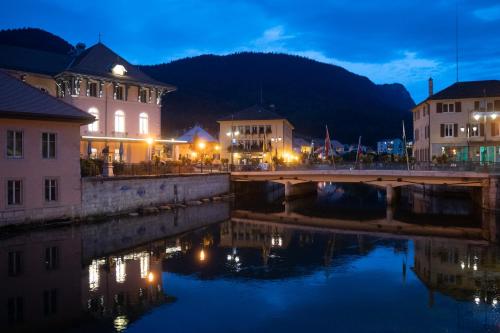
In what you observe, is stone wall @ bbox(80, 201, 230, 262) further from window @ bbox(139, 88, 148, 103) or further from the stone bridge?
window @ bbox(139, 88, 148, 103)

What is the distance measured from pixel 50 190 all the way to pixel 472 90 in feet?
170

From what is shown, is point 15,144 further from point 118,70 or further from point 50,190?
point 118,70

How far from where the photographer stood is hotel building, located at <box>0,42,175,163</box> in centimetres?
4966

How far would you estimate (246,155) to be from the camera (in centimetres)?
8219

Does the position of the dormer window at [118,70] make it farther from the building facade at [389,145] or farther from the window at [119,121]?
the building facade at [389,145]

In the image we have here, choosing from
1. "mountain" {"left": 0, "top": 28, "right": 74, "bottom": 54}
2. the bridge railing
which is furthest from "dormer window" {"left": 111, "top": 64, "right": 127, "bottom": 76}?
"mountain" {"left": 0, "top": 28, "right": 74, "bottom": 54}

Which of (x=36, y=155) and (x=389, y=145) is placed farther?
(x=389, y=145)

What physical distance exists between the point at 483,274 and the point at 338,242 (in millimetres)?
10340

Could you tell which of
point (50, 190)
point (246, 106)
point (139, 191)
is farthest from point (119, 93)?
point (246, 106)

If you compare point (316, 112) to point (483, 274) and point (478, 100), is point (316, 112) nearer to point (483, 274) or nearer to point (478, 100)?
point (478, 100)

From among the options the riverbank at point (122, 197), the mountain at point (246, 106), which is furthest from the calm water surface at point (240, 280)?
the mountain at point (246, 106)

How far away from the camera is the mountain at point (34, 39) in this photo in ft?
400

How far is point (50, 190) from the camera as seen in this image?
32.6 m

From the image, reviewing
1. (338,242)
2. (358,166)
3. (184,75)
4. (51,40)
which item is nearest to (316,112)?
(184,75)
